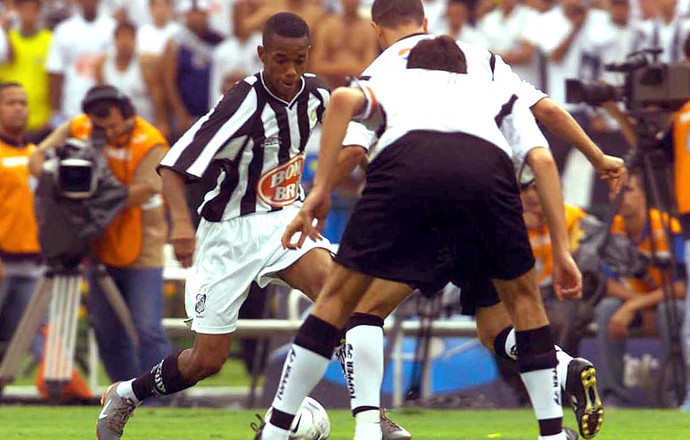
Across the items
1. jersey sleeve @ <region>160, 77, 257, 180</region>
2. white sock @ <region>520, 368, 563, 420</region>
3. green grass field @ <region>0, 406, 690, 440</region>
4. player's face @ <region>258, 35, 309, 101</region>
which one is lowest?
green grass field @ <region>0, 406, 690, 440</region>

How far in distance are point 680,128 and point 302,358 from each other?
5813 mm

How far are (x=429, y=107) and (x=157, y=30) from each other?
10.6m

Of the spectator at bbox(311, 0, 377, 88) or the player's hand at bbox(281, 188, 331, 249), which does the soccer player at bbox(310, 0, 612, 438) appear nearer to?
the player's hand at bbox(281, 188, 331, 249)

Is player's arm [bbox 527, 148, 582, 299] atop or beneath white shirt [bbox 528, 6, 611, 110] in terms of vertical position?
beneath

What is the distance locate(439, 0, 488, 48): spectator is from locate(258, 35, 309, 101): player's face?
8153mm

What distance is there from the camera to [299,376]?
282 inches

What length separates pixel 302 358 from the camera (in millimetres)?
7160

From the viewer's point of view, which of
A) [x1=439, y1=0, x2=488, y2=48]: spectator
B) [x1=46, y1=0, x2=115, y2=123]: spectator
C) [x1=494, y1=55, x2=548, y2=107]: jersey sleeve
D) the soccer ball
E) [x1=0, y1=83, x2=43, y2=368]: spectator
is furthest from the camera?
[x1=46, y1=0, x2=115, y2=123]: spectator

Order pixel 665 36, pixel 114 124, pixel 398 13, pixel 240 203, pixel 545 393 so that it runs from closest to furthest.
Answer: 1. pixel 545 393
2. pixel 398 13
3. pixel 240 203
4. pixel 114 124
5. pixel 665 36

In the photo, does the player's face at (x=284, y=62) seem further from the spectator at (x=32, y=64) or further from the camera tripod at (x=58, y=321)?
the spectator at (x=32, y=64)

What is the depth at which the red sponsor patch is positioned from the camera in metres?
8.64

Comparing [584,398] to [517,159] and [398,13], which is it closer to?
[517,159]

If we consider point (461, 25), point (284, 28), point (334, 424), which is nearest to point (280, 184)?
point (284, 28)

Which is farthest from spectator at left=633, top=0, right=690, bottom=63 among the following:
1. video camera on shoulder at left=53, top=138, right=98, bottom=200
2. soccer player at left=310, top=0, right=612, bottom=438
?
soccer player at left=310, top=0, right=612, bottom=438
